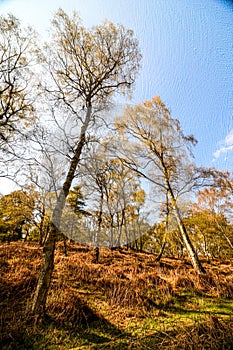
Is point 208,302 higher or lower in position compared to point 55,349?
higher

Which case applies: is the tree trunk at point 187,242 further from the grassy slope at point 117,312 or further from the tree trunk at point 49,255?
the tree trunk at point 49,255

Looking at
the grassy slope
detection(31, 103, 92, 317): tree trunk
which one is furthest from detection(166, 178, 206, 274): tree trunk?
detection(31, 103, 92, 317): tree trunk

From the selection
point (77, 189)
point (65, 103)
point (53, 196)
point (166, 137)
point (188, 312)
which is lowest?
point (188, 312)

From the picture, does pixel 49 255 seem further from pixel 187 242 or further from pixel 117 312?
pixel 187 242

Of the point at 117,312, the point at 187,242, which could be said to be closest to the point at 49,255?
the point at 117,312

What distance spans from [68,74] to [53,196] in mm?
5844

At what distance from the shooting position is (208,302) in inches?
189

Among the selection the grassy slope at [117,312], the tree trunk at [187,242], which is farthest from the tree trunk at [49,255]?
the tree trunk at [187,242]

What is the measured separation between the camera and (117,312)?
4402mm

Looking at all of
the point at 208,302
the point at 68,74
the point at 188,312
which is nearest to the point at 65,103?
the point at 68,74

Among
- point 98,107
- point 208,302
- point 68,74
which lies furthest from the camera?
point 98,107

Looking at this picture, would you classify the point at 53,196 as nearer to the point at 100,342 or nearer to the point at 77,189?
the point at 77,189

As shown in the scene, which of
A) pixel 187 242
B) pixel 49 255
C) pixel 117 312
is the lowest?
pixel 117 312

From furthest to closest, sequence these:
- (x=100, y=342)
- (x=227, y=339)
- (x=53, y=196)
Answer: (x=53, y=196) → (x=100, y=342) → (x=227, y=339)
